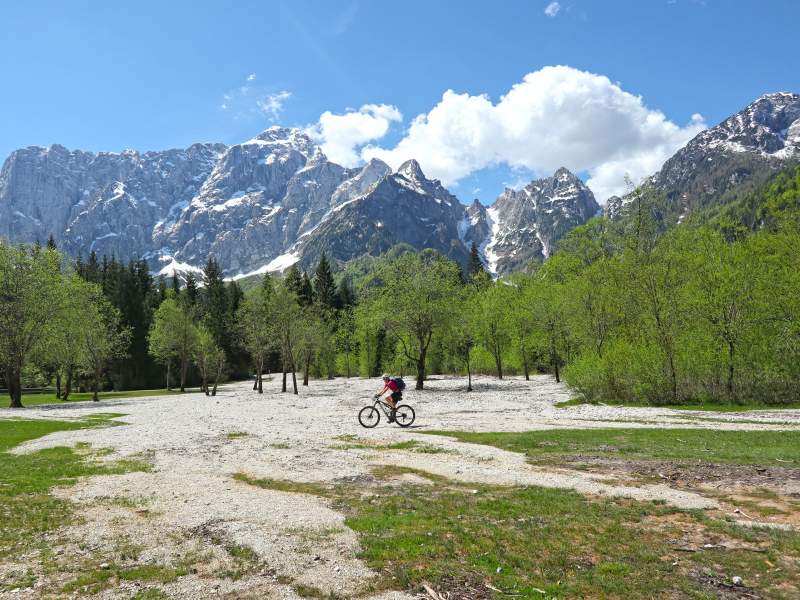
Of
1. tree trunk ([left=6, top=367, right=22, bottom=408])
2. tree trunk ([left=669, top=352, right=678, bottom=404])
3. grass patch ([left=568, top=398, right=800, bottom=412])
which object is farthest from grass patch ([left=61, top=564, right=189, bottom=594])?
tree trunk ([left=6, top=367, right=22, bottom=408])

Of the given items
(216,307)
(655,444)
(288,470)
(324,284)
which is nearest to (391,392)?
(288,470)

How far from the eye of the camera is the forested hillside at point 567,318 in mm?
36156

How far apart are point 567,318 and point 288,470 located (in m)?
51.6

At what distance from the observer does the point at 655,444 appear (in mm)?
20375

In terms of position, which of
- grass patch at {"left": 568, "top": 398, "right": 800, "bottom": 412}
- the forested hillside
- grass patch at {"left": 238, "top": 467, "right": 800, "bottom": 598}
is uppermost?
the forested hillside

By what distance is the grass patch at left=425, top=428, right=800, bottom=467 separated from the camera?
1755cm

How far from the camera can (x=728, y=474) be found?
14914 mm

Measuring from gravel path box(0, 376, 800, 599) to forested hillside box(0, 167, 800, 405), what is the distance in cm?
636

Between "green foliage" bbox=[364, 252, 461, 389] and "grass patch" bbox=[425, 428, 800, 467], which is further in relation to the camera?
"green foliage" bbox=[364, 252, 461, 389]

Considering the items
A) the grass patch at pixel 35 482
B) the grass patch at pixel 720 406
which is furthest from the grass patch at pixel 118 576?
the grass patch at pixel 720 406

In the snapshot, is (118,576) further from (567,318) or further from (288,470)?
(567,318)

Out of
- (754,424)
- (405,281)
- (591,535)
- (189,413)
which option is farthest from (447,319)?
(591,535)

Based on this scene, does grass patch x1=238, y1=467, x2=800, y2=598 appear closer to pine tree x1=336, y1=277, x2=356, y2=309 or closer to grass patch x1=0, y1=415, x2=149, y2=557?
grass patch x1=0, y1=415, x2=149, y2=557

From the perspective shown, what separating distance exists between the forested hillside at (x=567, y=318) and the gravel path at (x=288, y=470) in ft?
20.9
